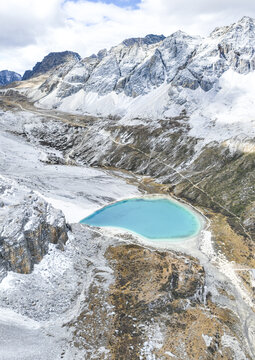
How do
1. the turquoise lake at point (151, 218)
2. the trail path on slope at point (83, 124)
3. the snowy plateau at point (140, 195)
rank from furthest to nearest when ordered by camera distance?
the trail path on slope at point (83, 124), the turquoise lake at point (151, 218), the snowy plateau at point (140, 195)

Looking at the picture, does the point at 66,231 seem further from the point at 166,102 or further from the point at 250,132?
the point at 166,102

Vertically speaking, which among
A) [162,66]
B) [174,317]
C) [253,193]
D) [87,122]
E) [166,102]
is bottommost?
[174,317]

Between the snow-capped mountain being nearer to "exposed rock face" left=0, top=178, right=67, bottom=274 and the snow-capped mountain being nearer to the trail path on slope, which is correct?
the trail path on slope

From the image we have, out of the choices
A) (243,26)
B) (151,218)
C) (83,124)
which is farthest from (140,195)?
(243,26)

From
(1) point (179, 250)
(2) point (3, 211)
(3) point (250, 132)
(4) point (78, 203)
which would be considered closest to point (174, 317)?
(1) point (179, 250)

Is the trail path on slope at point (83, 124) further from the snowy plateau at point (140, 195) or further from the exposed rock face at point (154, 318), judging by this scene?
the exposed rock face at point (154, 318)

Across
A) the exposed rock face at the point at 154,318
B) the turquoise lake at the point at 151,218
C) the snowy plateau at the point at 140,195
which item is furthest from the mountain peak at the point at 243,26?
the exposed rock face at the point at 154,318

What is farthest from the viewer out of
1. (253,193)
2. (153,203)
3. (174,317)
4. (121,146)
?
(121,146)
